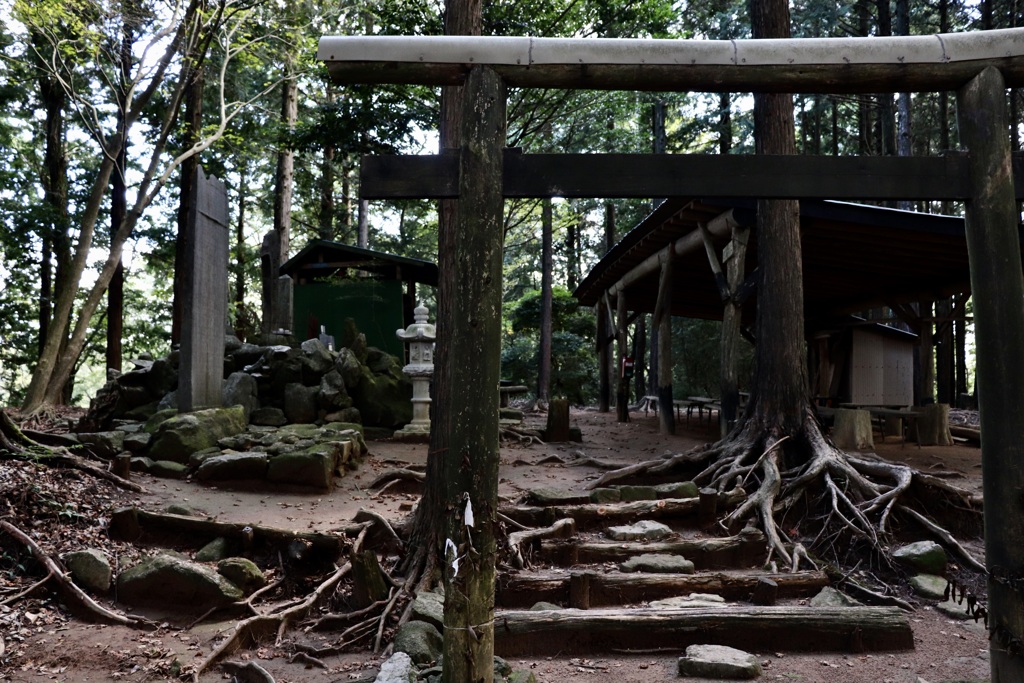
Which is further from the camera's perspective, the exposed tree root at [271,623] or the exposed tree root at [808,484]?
the exposed tree root at [808,484]

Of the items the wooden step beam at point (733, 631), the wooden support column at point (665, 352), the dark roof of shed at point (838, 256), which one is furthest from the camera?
the wooden support column at point (665, 352)

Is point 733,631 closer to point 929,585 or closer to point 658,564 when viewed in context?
point 658,564

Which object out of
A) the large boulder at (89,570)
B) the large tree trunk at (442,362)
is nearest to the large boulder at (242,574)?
the large boulder at (89,570)

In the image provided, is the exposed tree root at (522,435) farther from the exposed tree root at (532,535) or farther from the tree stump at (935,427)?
the tree stump at (935,427)

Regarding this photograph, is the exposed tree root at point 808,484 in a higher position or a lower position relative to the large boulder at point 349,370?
lower

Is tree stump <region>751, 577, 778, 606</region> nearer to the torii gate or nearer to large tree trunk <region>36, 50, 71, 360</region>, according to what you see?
the torii gate

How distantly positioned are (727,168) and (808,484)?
191 inches

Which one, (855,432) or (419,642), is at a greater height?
(855,432)

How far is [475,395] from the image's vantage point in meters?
3.84

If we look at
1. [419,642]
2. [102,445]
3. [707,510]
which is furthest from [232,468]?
[707,510]

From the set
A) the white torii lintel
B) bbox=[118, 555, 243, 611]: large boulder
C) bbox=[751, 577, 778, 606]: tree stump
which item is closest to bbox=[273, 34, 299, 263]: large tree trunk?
bbox=[118, 555, 243, 611]: large boulder

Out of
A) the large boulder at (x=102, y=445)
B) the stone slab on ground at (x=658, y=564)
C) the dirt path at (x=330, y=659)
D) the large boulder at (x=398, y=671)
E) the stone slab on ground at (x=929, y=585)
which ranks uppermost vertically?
the large boulder at (x=102, y=445)

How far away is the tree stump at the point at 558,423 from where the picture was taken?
42.8 feet

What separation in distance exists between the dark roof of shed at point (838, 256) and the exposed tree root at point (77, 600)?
8.40 m
